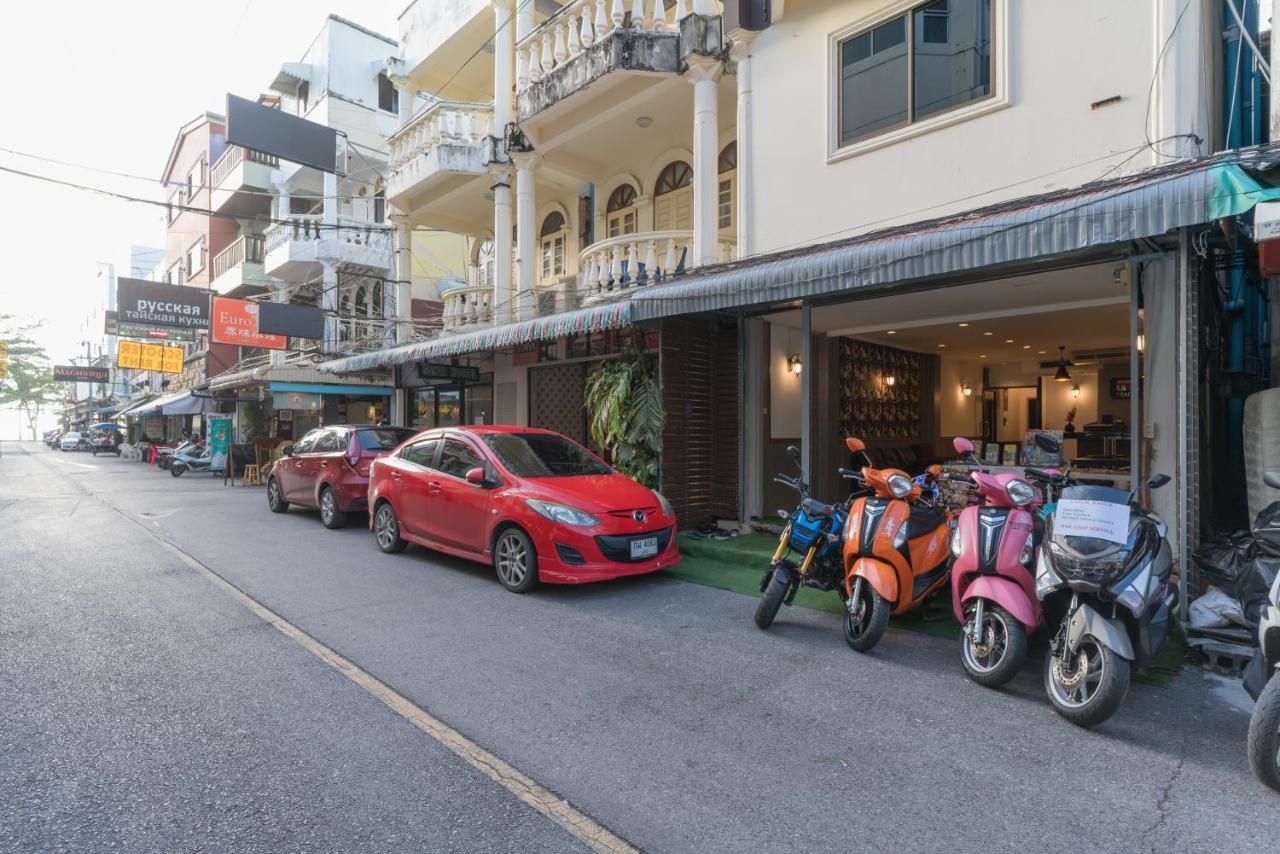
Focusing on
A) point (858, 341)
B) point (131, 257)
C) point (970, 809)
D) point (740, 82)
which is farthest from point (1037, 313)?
point (131, 257)

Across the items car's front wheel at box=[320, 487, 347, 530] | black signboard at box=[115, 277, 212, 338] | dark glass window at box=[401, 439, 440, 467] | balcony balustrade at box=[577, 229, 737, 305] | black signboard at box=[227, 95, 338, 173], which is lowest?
car's front wheel at box=[320, 487, 347, 530]

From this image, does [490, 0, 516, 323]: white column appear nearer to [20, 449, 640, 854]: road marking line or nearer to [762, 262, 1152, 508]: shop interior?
[762, 262, 1152, 508]: shop interior

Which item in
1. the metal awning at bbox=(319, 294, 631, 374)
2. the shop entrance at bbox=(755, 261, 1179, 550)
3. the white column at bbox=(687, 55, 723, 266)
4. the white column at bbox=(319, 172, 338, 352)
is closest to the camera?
the shop entrance at bbox=(755, 261, 1179, 550)

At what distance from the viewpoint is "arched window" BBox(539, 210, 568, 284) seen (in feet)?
47.8

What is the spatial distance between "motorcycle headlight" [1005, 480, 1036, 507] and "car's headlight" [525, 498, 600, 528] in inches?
135

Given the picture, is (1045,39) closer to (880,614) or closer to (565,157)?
(880,614)

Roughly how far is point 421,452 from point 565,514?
2684 mm

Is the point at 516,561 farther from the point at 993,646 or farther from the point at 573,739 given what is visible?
the point at 993,646

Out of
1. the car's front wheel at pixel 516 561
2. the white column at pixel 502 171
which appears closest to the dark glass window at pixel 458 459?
the car's front wheel at pixel 516 561

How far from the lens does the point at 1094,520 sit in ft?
12.0

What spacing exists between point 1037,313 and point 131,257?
59.1m

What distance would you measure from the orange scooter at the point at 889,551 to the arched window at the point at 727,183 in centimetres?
679

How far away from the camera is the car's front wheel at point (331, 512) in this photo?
1014 centimetres

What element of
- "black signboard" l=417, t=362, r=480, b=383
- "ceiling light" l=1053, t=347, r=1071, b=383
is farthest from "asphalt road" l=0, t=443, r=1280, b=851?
"ceiling light" l=1053, t=347, r=1071, b=383
